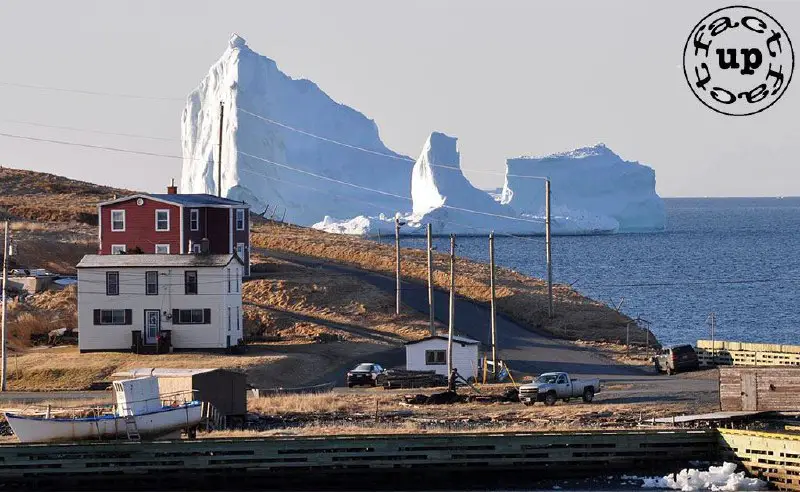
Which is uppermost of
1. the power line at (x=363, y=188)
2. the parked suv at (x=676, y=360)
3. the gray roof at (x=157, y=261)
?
the power line at (x=363, y=188)

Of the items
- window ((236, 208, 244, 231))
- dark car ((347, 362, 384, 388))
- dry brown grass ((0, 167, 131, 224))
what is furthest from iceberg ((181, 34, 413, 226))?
dark car ((347, 362, 384, 388))

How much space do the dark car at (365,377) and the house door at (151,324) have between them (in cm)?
914

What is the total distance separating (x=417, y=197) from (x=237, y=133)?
28.8 m

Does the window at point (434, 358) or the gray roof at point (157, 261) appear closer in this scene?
the window at point (434, 358)

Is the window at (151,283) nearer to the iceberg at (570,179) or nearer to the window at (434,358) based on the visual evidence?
the window at (434,358)

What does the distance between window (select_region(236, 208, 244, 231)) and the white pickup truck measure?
2956 centimetres

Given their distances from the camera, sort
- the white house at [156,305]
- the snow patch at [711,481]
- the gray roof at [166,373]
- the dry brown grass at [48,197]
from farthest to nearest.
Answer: the dry brown grass at [48,197]
the white house at [156,305]
the gray roof at [166,373]
the snow patch at [711,481]

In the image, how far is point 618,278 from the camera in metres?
129

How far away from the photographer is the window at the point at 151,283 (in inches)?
2338

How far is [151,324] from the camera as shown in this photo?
5947cm

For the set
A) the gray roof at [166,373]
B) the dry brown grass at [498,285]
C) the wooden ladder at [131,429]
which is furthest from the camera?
the dry brown grass at [498,285]

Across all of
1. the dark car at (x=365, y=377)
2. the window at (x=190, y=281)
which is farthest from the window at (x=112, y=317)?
the dark car at (x=365, y=377)

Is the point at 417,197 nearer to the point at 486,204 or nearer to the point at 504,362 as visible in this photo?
the point at 486,204

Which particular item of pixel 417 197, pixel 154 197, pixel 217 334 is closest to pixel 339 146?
pixel 417 197
